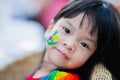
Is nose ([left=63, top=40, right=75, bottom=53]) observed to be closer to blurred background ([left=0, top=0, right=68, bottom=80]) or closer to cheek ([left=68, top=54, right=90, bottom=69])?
cheek ([left=68, top=54, right=90, bottom=69])

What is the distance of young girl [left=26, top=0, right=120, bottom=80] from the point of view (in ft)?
2.93

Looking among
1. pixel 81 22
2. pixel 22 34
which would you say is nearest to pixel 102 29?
pixel 81 22

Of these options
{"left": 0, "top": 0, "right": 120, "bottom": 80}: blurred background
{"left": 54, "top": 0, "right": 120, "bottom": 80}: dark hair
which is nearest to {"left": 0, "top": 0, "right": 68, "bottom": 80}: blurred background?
{"left": 0, "top": 0, "right": 120, "bottom": 80}: blurred background

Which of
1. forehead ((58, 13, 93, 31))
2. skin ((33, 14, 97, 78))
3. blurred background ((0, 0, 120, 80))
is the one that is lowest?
blurred background ((0, 0, 120, 80))

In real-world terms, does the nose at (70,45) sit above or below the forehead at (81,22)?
below

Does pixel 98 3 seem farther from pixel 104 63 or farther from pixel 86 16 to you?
pixel 104 63

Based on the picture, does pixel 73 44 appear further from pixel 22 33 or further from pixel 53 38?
pixel 22 33

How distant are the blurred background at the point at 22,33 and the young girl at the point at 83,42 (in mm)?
529

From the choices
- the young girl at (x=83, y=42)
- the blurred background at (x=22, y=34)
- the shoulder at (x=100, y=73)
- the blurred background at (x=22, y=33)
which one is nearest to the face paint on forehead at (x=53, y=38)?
the young girl at (x=83, y=42)

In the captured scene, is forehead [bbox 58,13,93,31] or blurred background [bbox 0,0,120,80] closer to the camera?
forehead [bbox 58,13,93,31]

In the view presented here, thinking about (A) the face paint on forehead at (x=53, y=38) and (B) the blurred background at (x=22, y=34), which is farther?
(B) the blurred background at (x=22, y=34)

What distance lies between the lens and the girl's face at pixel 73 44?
891mm

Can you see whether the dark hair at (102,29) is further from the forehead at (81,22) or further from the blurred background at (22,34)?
the blurred background at (22,34)

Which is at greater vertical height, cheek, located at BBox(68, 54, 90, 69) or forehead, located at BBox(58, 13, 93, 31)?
forehead, located at BBox(58, 13, 93, 31)
